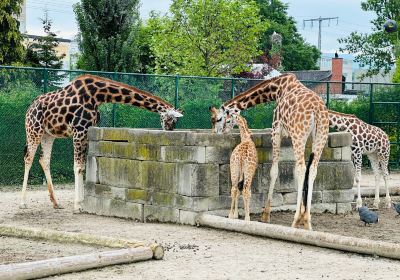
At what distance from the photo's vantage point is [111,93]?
1408 centimetres

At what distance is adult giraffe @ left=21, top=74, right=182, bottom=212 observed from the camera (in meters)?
13.8

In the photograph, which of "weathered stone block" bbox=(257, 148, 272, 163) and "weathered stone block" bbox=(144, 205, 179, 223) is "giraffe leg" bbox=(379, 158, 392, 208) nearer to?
"weathered stone block" bbox=(257, 148, 272, 163)

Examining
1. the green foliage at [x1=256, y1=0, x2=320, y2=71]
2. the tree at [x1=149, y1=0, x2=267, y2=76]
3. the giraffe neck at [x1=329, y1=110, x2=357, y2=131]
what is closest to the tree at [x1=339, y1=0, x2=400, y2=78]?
the green foliage at [x1=256, y1=0, x2=320, y2=71]

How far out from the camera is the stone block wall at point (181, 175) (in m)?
12.1

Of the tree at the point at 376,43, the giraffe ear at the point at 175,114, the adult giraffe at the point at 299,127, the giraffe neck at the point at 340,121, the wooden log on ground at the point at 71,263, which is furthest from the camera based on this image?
the tree at the point at 376,43

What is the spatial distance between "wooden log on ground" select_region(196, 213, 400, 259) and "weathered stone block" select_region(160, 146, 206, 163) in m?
0.83

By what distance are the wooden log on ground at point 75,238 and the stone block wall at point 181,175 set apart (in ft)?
7.58

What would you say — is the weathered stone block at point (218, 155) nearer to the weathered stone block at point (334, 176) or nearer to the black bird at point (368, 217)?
the weathered stone block at point (334, 176)

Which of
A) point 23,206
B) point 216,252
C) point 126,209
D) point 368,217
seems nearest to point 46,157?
point 23,206

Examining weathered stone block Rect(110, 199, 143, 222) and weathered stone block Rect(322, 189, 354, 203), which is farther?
weathered stone block Rect(322, 189, 354, 203)

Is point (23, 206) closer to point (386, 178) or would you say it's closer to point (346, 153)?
→ point (346, 153)

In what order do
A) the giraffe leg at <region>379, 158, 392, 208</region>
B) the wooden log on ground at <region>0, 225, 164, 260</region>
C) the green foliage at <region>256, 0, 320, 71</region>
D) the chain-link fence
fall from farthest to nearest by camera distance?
the green foliage at <region>256, 0, 320, 71</region> < the chain-link fence < the giraffe leg at <region>379, 158, 392, 208</region> < the wooden log on ground at <region>0, 225, 164, 260</region>

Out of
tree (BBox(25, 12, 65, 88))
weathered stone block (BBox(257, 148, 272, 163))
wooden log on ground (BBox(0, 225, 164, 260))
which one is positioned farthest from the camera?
tree (BBox(25, 12, 65, 88))

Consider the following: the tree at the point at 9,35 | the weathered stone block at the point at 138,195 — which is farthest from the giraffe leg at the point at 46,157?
the tree at the point at 9,35
